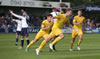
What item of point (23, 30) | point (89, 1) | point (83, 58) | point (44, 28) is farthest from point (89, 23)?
point (83, 58)

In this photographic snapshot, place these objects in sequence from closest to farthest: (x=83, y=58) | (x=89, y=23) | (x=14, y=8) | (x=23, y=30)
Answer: (x=83, y=58)
(x=23, y=30)
(x=89, y=23)
(x=14, y=8)

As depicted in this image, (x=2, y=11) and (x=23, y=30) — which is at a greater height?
(x=23, y=30)

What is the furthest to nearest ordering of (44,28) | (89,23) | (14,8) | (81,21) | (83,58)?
(14,8) → (89,23) → (81,21) → (44,28) → (83,58)

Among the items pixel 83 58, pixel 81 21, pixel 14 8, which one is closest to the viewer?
pixel 83 58

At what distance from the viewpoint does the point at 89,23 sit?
51.1 metres

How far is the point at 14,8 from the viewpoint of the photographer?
5469 centimetres

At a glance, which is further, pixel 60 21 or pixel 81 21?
pixel 81 21

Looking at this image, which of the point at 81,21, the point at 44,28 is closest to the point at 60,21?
the point at 44,28

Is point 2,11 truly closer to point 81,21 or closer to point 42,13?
point 42,13

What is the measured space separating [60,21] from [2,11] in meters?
36.3

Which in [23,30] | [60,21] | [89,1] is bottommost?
[89,1]

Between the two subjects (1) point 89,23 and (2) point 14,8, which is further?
(2) point 14,8

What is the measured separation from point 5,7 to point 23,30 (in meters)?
33.2

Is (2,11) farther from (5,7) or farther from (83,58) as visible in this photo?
(83,58)
